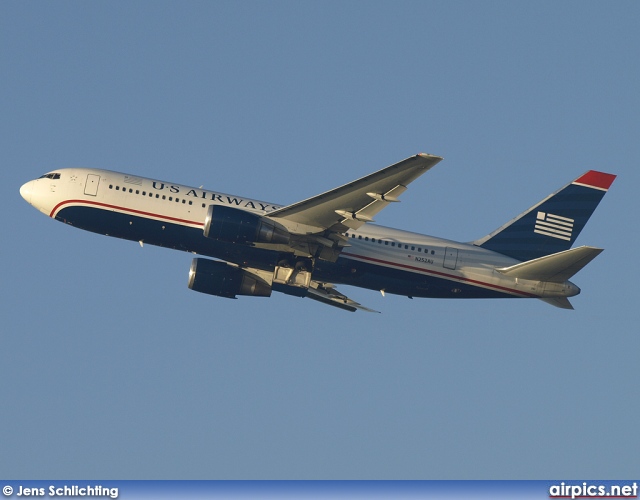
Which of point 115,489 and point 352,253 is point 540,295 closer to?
point 352,253

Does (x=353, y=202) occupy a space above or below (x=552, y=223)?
below

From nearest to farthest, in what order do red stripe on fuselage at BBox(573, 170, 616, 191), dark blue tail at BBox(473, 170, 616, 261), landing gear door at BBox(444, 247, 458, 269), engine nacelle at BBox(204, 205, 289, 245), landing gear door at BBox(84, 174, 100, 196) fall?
engine nacelle at BBox(204, 205, 289, 245)
landing gear door at BBox(84, 174, 100, 196)
landing gear door at BBox(444, 247, 458, 269)
dark blue tail at BBox(473, 170, 616, 261)
red stripe on fuselage at BBox(573, 170, 616, 191)

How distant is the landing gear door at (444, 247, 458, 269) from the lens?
61.2 metres

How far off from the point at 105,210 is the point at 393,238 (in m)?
15.6

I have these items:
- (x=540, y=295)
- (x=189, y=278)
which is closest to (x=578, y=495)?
(x=540, y=295)

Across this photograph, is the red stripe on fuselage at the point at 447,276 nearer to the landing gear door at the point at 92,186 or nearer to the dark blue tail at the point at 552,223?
the dark blue tail at the point at 552,223

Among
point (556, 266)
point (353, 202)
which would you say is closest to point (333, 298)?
point (353, 202)

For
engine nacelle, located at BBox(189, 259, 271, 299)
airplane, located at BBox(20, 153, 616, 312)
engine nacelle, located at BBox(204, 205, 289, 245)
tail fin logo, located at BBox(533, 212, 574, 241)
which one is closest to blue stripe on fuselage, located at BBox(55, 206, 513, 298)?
airplane, located at BBox(20, 153, 616, 312)

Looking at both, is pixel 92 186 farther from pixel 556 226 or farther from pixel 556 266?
pixel 556 226

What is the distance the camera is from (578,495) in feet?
155

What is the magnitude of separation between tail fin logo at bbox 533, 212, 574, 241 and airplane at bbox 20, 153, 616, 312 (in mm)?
2047

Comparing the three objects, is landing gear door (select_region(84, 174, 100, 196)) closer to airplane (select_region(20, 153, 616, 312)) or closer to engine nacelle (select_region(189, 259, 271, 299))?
airplane (select_region(20, 153, 616, 312))

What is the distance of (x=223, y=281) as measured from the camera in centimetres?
6181

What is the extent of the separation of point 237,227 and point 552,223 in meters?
19.8
